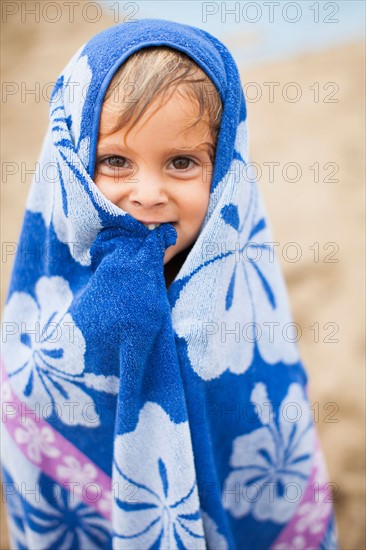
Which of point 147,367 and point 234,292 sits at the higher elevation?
point 234,292

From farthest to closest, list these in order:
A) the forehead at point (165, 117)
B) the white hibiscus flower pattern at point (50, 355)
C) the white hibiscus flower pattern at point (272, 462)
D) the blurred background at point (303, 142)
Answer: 1. the blurred background at point (303, 142)
2. the white hibiscus flower pattern at point (272, 462)
3. the white hibiscus flower pattern at point (50, 355)
4. the forehead at point (165, 117)

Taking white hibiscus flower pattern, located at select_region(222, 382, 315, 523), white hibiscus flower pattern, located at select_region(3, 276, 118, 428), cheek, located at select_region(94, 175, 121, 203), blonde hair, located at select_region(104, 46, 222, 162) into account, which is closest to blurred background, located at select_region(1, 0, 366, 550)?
white hibiscus flower pattern, located at select_region(222, 382, 315, 523)

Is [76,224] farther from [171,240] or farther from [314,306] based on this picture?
[314,306]

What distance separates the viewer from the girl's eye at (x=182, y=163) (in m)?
1.02

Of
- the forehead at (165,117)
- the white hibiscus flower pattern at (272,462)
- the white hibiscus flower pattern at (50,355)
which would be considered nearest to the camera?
the forehead at (165,117)

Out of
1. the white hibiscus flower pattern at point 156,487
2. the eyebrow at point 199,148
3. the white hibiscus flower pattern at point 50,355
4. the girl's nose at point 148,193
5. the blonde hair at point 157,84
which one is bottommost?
the white hibiscus flower pattern at point 156,487

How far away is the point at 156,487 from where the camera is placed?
108 cm

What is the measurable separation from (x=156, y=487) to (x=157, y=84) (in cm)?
66

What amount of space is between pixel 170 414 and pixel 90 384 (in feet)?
0.51

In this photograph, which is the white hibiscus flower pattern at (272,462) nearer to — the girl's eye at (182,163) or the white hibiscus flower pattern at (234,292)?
the white hibiscus flower pattern at (234,292)

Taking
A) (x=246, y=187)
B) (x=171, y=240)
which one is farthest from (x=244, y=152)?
(x=171, y=240)

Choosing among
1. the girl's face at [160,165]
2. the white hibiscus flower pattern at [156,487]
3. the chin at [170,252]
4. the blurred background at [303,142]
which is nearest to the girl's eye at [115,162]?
the girl's face at [160,165]

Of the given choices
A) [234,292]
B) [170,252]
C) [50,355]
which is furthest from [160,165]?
[50,355]

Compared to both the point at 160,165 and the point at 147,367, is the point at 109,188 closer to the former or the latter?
the point at 160,165
